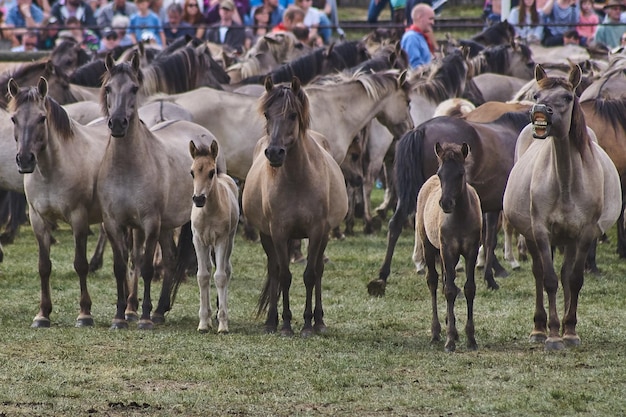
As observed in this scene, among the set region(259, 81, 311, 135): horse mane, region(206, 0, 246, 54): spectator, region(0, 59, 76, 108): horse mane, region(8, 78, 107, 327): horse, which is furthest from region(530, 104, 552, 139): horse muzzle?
region(206, 0, 246, 54): spectator

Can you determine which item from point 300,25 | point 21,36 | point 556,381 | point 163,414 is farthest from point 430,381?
point 21,36

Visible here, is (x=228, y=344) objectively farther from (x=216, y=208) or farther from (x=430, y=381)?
(x=430, y=381)

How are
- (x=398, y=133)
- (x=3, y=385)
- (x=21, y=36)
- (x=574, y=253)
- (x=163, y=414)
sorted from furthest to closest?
(x=21, y=36) → (x=398, y=133) → (x=574, y=253) → (x=3, y=385) → (x=163, y=414)

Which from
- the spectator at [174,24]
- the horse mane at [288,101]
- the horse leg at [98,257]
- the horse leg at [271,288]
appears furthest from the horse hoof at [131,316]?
the spectator at [174,24]

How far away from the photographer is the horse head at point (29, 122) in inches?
374

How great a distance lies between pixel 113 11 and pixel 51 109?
568 inches

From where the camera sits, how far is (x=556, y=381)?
7.68 m

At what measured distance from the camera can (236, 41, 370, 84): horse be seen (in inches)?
648

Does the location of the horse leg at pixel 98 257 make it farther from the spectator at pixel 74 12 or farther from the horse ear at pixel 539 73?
the spectator at pixel 74 12

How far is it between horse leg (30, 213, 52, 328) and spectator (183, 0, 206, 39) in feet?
45.3

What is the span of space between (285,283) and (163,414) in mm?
2864

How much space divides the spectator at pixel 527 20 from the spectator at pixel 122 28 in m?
7.04

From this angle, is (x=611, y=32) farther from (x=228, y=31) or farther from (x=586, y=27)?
(x=228, y=31)

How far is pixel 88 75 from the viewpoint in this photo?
17.0 metres
